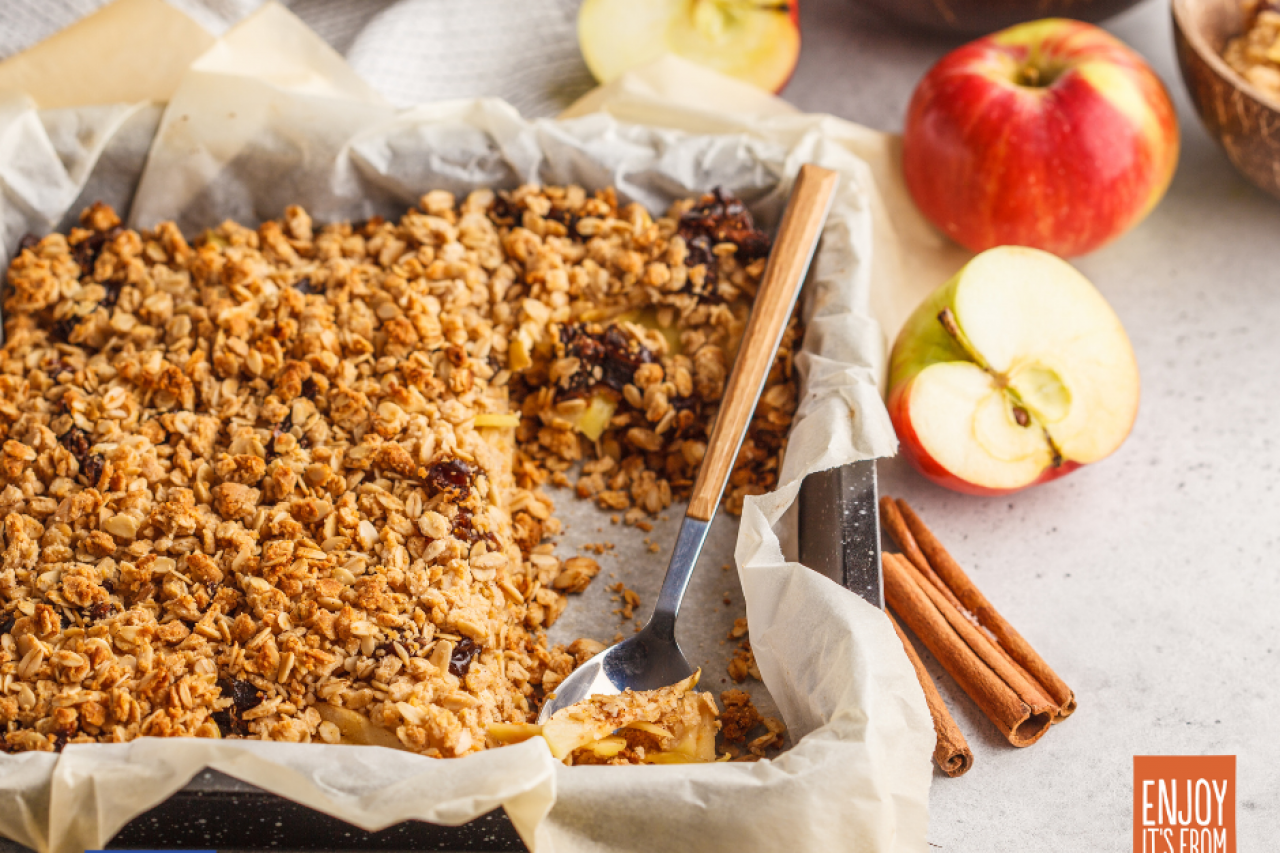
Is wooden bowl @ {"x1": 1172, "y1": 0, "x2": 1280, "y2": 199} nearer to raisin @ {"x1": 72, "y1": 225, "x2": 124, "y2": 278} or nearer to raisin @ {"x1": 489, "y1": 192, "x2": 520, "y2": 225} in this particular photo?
raisin @ {"x1": 489, "y1": 192, "x2": 520, "y2": 225}

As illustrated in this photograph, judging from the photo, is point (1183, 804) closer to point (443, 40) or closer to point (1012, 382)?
point (1012, 382)

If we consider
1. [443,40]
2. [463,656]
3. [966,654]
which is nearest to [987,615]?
[966,654]

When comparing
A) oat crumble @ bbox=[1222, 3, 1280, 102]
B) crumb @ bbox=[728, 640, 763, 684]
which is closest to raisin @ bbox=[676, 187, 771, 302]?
crumb @ bbox=[728, 640, 763, 684]

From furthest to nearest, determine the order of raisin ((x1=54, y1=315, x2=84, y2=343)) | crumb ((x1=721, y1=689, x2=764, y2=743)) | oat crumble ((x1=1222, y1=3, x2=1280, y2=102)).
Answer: oat crumble ((x1=1222, y1=3, x2=1280, y2=102)) < raisin ((x1=54, y1=315, x2=84, y2=343)) < crumb ((x1=721, y1=689, x2=764, y2=743))

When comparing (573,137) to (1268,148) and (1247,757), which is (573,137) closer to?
(1268,148)

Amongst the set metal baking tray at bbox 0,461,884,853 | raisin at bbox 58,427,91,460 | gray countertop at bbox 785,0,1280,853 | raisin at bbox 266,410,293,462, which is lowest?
gray countertop at bbox 785,0,1280,853
